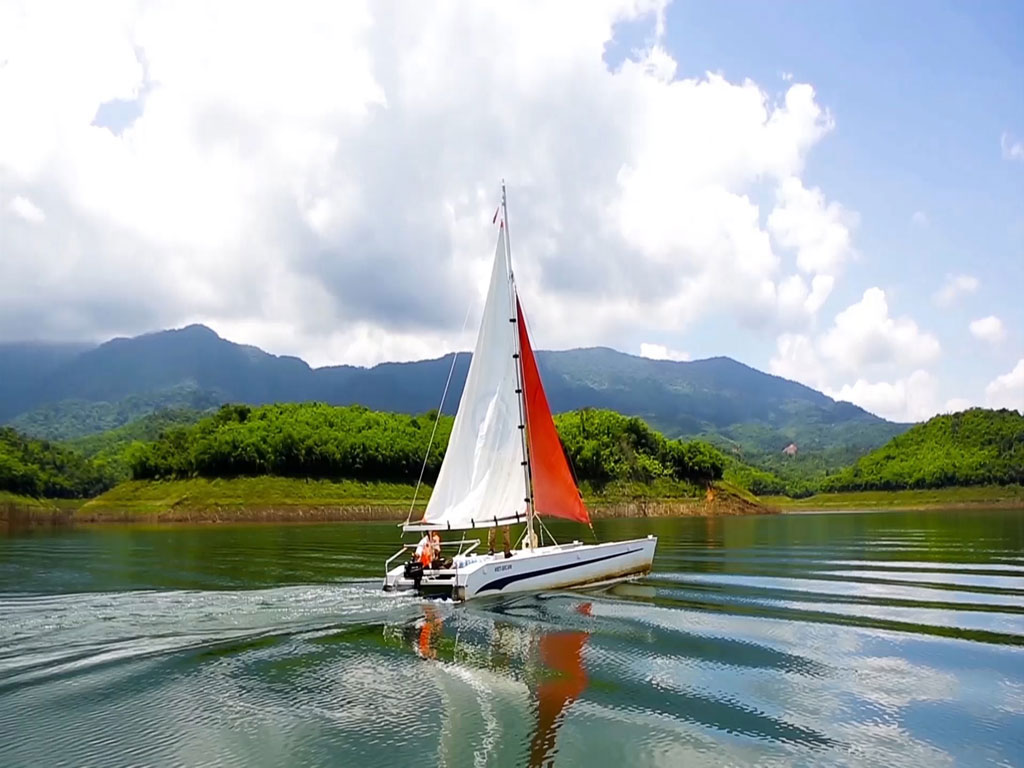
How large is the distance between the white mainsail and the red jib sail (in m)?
0.74

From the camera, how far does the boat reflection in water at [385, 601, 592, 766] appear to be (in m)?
15.2

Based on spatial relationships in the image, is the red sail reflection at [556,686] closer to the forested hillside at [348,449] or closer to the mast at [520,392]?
the mast at [520,392]

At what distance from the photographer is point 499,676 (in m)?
20.3

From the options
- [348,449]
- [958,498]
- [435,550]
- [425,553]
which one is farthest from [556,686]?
[958,498]

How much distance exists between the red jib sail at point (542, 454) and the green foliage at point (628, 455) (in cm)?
13763

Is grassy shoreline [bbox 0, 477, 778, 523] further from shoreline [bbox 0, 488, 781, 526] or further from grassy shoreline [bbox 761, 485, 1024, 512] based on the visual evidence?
grassy shoreline [bbox 761, 485, 1024, 512]

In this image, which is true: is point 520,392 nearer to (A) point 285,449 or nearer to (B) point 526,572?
(B) point 526,572

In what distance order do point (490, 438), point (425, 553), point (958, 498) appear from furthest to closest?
point (958, 498)
point (490, 438)
point (425, 553)

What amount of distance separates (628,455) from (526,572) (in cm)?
15690

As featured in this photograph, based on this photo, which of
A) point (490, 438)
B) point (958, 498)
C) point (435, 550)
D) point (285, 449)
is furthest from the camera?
point (958, 498)

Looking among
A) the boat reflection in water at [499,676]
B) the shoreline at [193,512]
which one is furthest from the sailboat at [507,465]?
the shoreline at [193,512]

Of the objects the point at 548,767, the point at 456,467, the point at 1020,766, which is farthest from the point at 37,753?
the point at 456,467

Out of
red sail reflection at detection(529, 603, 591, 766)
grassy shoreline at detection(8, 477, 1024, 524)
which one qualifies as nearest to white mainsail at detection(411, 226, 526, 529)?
red sail reflection at detection(529, 603, 591, 766)

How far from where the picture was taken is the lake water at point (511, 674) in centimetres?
1523
